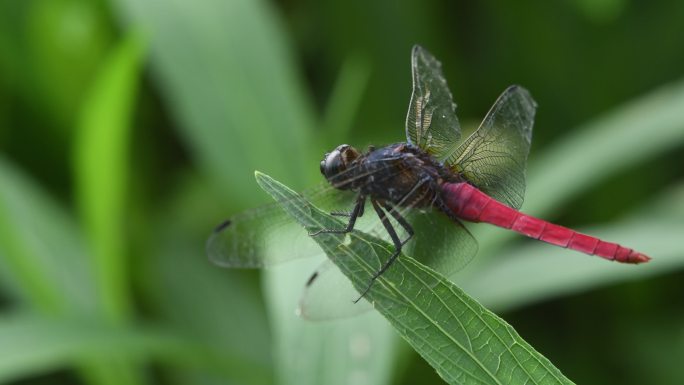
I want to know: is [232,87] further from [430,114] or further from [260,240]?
[430,114]

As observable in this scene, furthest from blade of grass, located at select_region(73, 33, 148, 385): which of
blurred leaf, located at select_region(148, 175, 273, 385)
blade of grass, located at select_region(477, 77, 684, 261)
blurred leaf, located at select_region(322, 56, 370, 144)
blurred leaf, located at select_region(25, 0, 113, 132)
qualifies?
blade of grass, located at select_region(477, 77, 684, 261)

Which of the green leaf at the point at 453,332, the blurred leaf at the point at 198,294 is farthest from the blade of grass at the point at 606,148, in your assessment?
the green leaf at the point at 453,332

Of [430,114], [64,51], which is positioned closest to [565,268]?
[430,114]

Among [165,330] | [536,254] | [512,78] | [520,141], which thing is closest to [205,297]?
[165,330]

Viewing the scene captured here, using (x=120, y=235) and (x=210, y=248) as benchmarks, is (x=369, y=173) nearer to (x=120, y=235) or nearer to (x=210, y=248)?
(x=210, y=248)

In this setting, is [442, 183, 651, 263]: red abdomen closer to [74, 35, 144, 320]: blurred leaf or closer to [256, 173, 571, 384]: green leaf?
[256, 173, 571, 384]: green leaf

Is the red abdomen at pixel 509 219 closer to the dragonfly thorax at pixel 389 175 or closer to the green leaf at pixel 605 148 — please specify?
the dragonfly thorax at pixel 389 175

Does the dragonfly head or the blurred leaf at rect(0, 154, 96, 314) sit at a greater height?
the dragonfly head
